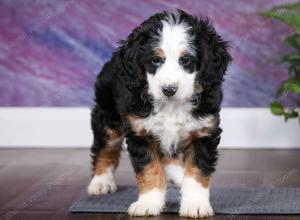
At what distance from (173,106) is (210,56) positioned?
303 millimetres

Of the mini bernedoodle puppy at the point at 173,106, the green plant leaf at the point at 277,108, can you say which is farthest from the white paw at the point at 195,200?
the green plant leaf at the point at 277,108

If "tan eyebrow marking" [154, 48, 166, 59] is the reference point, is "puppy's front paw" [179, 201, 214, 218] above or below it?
below

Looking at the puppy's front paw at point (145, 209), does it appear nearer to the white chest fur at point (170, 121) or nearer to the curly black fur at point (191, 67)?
the curly black fur at point (191, 67)

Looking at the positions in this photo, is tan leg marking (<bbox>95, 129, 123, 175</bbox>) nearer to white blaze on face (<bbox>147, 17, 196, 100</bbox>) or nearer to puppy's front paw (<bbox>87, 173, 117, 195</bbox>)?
puppy's front paw (<bbox>87, 173, 117, 195</bbox>)

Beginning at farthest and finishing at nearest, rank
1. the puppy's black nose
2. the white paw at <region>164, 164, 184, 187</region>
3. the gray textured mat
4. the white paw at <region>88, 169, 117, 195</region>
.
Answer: the white paw at <region>164, 164, 184, 187</region>
the white paw at <region>88, 169, 117, 195</region>
the gray textured mat
the puppy's black nose

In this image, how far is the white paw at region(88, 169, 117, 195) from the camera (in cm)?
389

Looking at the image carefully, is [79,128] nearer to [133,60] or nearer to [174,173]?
[174,173]

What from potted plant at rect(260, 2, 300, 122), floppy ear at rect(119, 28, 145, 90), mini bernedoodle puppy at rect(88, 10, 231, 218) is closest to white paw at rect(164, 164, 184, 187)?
mini bernedoodle puppy at rect(88, 10, 231, 218)

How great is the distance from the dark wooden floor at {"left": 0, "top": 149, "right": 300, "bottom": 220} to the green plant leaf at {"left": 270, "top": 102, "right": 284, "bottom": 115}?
35 centimetres

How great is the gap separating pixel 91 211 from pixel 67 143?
2.57 metres

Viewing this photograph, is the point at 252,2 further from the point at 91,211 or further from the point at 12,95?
the point at 91,211

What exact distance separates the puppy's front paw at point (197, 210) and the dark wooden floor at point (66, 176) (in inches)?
2.8

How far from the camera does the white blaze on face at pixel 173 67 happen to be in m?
3.07

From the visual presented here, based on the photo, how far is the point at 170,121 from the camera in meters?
3.33
